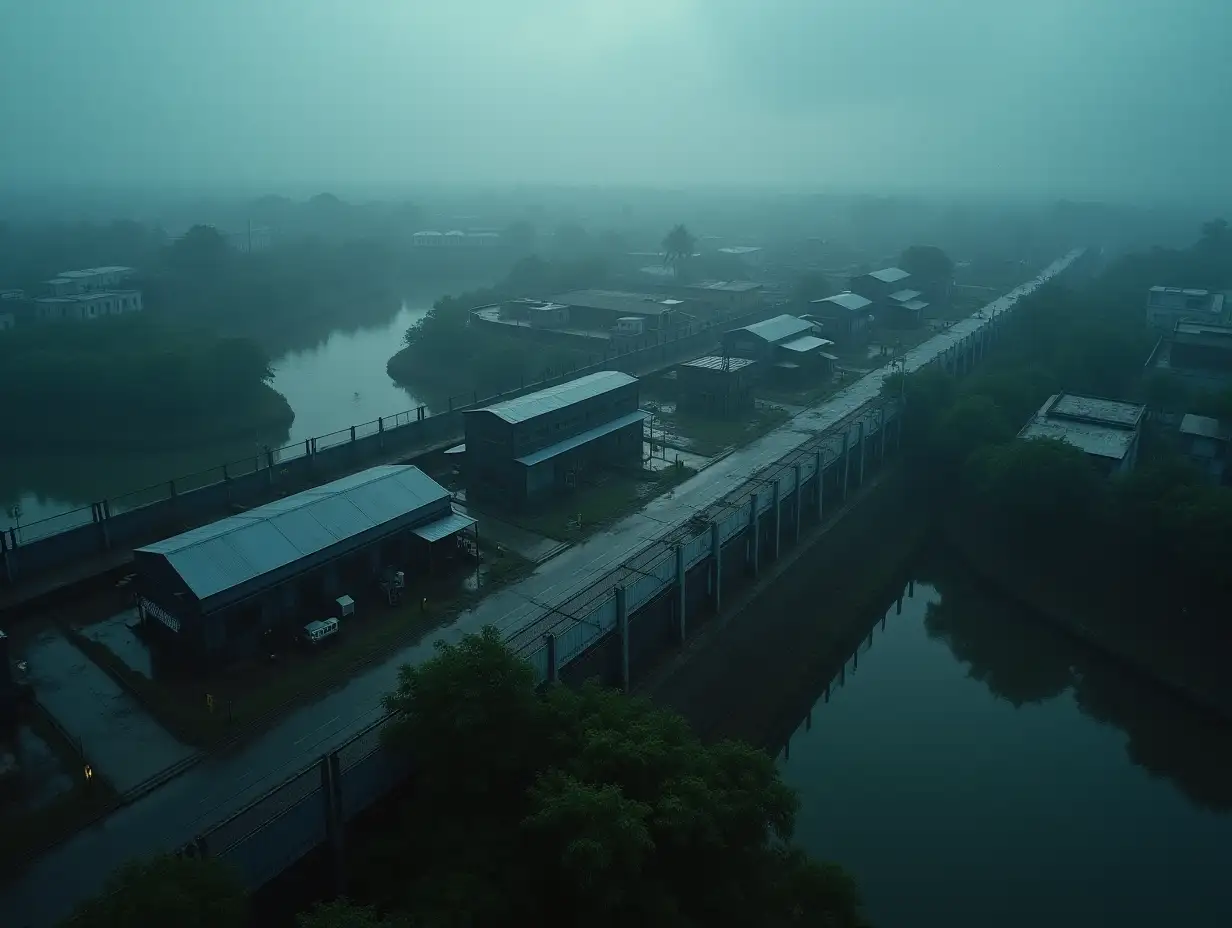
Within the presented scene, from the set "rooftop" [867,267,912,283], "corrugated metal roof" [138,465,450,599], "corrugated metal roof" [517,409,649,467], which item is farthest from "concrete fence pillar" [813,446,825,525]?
"rooftop" [867,267,912,283]

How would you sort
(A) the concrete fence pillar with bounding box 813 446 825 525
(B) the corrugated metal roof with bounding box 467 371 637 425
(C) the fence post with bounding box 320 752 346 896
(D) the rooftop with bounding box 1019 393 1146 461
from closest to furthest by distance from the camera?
(C) the fence post with bounding box 320 752 346 896, (B) the corrugated metal roof with bounding box 467 371 637 425, (A) the concrete fence pillar with bounding box 813 446 825 525, (D) the rooftop with bounding box 1019 393 1146 461

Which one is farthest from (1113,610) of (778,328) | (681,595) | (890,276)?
(890,276)

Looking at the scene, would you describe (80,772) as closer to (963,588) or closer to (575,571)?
(575,571)

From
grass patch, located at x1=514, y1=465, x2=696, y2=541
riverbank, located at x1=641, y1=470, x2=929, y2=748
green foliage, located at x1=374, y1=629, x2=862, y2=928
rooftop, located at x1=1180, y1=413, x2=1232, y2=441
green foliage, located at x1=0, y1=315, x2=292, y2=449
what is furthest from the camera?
green foliage, located at x1=0, y1=315, x2=292, y2=449

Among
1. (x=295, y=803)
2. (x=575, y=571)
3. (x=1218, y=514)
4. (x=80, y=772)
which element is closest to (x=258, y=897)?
(x=295, y=803)

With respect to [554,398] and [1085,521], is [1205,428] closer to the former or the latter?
[1085,521]

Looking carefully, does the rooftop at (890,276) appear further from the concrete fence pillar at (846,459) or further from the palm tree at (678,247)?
the concrete fence pillar at (846,459)

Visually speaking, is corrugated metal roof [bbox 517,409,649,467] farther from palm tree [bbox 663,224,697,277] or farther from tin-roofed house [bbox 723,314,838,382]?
palm tree [bbox 663,224,697,277]

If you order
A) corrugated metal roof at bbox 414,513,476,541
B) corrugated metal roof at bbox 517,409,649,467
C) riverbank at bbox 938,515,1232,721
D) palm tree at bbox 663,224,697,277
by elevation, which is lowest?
riverbank at bbox 938,515,1232,721

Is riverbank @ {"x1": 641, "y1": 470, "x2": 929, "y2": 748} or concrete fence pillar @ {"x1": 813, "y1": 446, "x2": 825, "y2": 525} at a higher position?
concrete fence pillar @ {"x1": 813, "y1": 446, "x2": 825, "y2": 525}
